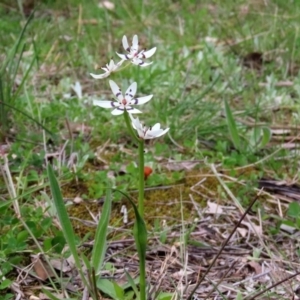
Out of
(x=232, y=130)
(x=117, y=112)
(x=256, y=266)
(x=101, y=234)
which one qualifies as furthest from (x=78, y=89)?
(x=117, y=112)

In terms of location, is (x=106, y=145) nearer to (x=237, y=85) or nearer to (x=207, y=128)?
(x=207, y=128)

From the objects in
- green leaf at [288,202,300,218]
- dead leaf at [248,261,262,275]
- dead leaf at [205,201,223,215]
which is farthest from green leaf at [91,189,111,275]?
green leaf at [288,202,300,218]

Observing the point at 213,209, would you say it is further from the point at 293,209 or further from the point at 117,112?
the point at 117,112

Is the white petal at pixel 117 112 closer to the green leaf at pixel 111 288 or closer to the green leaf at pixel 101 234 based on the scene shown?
the green leaf at pixel 101 234

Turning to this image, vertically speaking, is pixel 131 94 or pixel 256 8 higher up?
pixel 131 94

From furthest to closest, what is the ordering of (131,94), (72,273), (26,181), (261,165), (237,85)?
(237,85), (261,165), (26,181), (72,273), (131,94)

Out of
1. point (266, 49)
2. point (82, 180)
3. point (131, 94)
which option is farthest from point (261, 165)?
point (266, 49)
